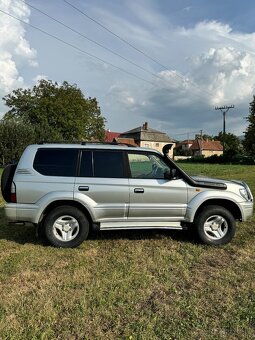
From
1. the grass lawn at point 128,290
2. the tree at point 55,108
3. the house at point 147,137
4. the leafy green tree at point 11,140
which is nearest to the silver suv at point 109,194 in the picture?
the grass lawn at point 128,290

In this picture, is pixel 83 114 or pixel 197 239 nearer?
pixel 197 239

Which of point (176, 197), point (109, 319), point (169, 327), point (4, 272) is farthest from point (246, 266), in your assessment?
point (4, 272)

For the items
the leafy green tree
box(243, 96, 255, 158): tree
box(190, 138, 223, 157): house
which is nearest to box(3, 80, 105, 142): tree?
the leafy green tree

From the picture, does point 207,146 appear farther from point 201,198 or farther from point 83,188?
point 83,188

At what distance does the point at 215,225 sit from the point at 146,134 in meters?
82.9

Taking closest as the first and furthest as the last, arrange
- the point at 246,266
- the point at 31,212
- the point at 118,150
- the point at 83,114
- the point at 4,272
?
the point at 4,272 < the point at 246,266 < the point at 31,212 < the point at 118,150 < the point at 83,114

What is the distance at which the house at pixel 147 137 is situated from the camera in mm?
87500

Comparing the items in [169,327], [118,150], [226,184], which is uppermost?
[118,150]

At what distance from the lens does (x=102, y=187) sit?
19.6 feet

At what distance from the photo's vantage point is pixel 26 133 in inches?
1352

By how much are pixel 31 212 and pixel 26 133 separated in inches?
1181

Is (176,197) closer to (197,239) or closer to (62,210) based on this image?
(197,239)

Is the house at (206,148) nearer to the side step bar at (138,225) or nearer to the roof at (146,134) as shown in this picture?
the roof at (146,134)

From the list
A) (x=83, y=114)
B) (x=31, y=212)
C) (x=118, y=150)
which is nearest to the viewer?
(x=31, y=212)
